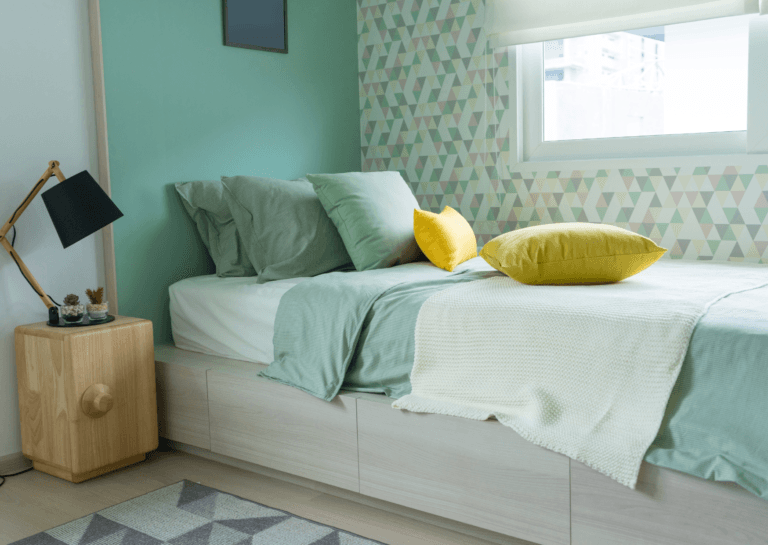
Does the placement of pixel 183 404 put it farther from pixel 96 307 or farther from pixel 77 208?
pixel 77 208

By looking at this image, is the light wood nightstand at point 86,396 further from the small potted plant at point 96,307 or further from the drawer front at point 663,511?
the drawer front at point 663,511

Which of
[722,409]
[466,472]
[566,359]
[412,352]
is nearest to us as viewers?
[722,409]

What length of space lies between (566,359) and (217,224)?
5.21 feet

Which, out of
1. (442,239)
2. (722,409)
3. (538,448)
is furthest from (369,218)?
(722,409)

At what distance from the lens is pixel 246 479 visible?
2193mm

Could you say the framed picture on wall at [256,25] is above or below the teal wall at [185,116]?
above

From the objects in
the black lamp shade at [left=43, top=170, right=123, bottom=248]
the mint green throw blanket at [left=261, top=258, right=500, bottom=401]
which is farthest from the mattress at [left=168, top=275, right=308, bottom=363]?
the black lamp shade at [left=43, top=170, right=123, bottom=248]

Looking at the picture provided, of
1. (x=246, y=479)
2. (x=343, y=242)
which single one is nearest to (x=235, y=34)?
(x=343, y=242)

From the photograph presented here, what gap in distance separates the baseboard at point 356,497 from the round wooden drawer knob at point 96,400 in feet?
1.30

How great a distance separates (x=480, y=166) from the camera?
310 cm

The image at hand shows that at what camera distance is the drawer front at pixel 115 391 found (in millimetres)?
2092

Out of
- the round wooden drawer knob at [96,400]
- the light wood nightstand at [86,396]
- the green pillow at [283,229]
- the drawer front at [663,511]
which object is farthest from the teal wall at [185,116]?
the drawer front at [663,511]

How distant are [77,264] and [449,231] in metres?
1.30

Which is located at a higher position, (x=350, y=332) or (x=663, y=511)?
(x=350, y=332)
